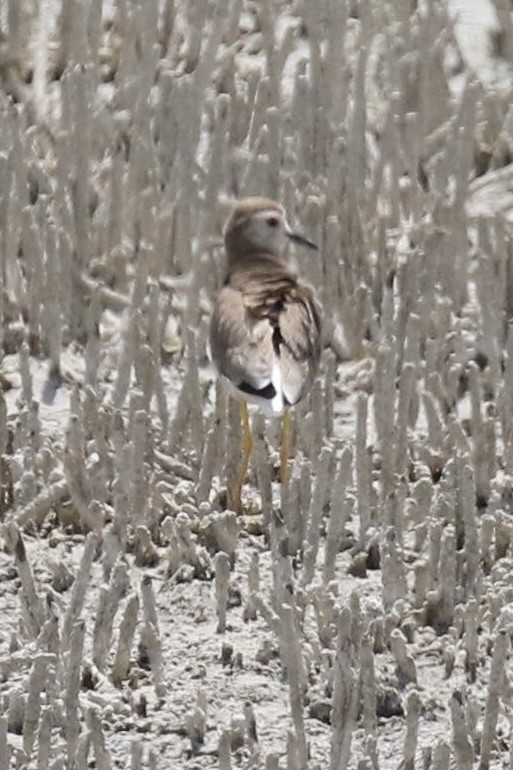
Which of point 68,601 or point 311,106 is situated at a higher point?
point 311,106

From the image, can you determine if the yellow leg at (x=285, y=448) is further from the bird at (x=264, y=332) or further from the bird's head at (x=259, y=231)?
the bird's head at (x=259, y=231)

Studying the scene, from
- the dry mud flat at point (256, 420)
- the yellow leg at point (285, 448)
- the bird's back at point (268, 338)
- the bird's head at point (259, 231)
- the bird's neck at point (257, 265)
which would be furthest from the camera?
the bird's head at point (259, 231)

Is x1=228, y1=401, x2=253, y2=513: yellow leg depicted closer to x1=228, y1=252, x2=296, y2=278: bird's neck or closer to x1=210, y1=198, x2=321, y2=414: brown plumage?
x1=210, y1=198, x2=321, y2=414: brown plumage

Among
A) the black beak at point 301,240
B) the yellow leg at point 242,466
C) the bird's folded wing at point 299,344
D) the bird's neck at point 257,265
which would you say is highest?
the black beak at point 301,240

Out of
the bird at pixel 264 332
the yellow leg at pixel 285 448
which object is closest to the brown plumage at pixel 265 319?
the bird at pixel 264 332

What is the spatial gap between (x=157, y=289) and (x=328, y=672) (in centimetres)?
191

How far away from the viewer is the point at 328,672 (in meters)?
4.86

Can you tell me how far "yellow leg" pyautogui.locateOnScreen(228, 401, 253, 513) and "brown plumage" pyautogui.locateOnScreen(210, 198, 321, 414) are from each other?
18 cm

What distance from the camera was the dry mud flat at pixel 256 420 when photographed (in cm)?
482

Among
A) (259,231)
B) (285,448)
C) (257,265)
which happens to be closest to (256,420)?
(285,448)

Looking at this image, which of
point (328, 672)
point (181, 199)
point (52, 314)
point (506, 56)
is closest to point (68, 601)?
point (328, 672)

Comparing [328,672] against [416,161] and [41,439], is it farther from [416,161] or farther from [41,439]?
[416,161]

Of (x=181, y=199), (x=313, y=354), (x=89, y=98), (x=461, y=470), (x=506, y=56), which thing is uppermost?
(x=506, y=56)

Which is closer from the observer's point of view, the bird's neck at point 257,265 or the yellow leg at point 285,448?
the yellow leg at point 285,448
